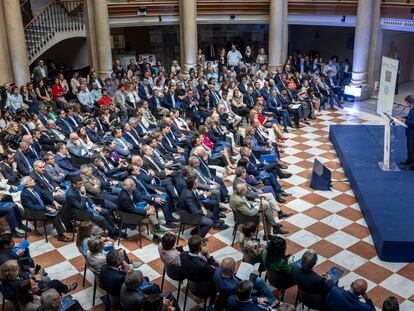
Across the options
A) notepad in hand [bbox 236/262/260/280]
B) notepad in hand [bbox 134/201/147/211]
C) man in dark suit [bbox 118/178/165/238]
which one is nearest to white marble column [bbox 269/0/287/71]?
notepad in hand [bbox 134/201/147/211]

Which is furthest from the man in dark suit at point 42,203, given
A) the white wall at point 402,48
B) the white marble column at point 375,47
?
the white wall at point 402,48

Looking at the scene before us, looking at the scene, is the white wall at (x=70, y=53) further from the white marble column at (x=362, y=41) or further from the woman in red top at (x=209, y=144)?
the woman in red top at (x=209, y=144)

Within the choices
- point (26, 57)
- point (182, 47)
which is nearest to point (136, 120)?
point (26, 57)

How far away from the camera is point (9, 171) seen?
28.7 ft

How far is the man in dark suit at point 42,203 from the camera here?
7496mm

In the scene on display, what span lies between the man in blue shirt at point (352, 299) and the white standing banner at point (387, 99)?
474cm

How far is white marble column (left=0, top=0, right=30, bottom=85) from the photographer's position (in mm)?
14367

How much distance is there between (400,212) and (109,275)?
4766 mm

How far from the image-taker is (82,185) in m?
7.61

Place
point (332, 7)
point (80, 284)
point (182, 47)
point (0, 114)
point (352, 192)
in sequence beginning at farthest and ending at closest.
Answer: point (182, 47) < point (332, 7) < point (0, 114) < point (352, 192) < point (80, 284)

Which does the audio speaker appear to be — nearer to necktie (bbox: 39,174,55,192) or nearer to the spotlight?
necktie (bbox: 39,174,55,192)

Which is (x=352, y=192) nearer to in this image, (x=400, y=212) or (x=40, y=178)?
(x=400, y=212)

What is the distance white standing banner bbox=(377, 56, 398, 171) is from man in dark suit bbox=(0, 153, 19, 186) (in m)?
6.81

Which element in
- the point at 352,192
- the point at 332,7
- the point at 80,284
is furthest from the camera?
the point at 332,7
